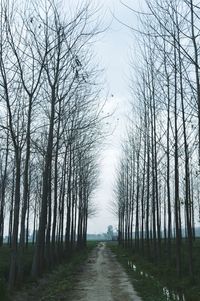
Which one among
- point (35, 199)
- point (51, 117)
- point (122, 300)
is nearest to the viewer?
point (122, 300)

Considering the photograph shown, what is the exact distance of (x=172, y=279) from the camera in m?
12.0

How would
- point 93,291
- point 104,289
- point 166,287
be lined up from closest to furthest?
point 166,287
point 93,291
point 104,289

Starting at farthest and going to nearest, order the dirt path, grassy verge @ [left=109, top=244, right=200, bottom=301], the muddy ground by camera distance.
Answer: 1. the dirt path
2. the muddy ground
3. grassy verge @ [left=109, top=244, right=200, bottom=301]

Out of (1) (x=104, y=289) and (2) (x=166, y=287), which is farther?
(1) (x=104, y=289)

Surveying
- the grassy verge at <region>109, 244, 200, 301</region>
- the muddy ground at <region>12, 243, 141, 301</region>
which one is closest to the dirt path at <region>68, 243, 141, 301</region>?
the muddy ground at <region>12, 243, 141, 301</region>

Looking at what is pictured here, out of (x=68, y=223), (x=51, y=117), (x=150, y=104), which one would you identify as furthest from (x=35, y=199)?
(x=51, y=117)

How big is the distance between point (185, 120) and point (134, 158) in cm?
1450

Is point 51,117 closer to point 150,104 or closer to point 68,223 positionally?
point 150,104

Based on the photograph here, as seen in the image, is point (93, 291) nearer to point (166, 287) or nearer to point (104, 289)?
point (104, 289)

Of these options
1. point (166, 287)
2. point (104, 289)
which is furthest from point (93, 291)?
point (166, 287)

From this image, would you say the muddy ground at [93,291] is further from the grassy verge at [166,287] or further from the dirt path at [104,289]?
the grassy verge at [166,287]

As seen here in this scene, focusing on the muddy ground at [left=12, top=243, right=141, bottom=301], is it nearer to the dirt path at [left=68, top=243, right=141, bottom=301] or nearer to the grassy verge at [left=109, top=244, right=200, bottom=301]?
the dirt path at [left=68, top=243, right=141, bottom=301]

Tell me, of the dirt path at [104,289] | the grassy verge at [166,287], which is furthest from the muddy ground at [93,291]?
the grassy verge at [166,287]

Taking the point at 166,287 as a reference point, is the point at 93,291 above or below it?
below
